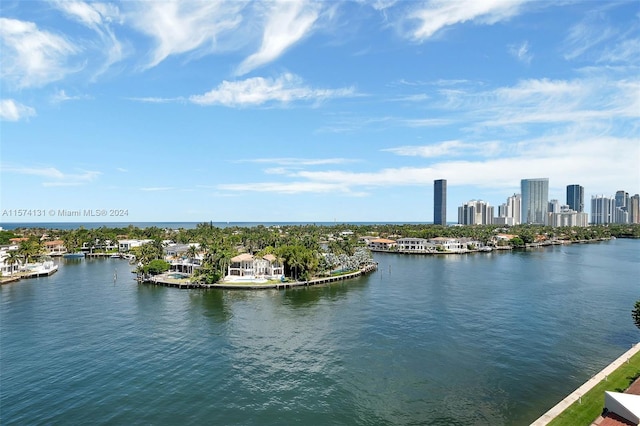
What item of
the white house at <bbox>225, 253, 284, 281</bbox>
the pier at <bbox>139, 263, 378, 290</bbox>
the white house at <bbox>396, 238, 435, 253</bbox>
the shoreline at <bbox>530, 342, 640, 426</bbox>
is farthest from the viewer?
the white house at <bbox>396, 238, 435, 253</bbox>

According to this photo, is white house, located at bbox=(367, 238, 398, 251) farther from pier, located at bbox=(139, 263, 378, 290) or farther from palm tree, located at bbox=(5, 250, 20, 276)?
palm tree, located at bbox=(5, 250, 20, 276)

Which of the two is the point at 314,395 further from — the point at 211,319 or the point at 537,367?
the point at 211,319

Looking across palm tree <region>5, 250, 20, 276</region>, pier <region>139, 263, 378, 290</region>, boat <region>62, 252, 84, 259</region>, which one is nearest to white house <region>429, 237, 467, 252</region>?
pier <region>139, 263, 378, 290</region>

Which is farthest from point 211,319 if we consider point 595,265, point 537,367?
point 595,265

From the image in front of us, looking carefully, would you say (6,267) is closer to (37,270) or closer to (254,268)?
(37,270)

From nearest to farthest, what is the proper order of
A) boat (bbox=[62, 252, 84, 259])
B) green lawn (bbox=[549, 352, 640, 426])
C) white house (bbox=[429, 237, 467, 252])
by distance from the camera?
green lawn (bbox=[549, 352, 640, 426]) → boat (bbox=[62, 252, 84, 259]) → white house (bbox=[429, 237, 467, 252])

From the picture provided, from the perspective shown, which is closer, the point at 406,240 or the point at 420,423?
the point at 420,423

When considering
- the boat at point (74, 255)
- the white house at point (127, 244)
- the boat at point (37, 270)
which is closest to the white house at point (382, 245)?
the white house at point (127, 244)
